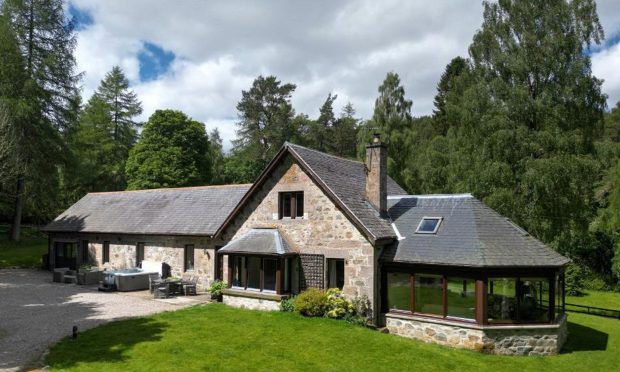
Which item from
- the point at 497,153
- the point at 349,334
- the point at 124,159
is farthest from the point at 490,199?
the point at 124,159

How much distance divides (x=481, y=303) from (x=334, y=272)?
623 cm

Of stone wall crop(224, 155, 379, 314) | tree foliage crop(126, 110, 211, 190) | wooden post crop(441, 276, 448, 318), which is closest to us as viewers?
wooden post crop(441, 276, 448, 318)

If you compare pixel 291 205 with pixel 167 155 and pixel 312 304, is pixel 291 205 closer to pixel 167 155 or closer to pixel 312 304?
pixel 312 304

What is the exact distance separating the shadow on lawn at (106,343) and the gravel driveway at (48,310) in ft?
2.37

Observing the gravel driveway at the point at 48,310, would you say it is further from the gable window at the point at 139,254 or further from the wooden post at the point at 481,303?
the wooden post at the point at 481,303

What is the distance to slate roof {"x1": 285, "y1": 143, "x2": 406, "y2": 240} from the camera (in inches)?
720

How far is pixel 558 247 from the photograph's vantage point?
28.5 metres

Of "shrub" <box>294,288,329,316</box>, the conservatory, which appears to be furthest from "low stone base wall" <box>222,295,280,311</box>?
the conservatory

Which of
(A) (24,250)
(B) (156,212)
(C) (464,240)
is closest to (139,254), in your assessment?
(B) (156,212)

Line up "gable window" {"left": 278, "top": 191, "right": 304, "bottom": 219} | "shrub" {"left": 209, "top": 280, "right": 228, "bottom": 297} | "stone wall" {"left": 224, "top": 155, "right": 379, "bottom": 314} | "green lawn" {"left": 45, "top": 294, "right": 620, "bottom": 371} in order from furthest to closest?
"shrub" {"left": 209, "top": 280, "right": 228, "bottom": 297} → "gable window" {"left": 278, "top": 191, "right": 304, "bottom": 219} → "stone wall" {"left": 224, "top": 155, "right": 379, "bottom": 314} → "green lawn" {"left": 45, "top": 294, "right": 620, "bottom": 371}

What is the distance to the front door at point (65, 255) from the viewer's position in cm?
3108

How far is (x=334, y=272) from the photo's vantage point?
62.5 feet

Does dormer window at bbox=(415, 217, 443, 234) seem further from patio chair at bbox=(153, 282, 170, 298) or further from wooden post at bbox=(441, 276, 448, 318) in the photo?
patio chair at bbox=(153, 282, 170, 298)

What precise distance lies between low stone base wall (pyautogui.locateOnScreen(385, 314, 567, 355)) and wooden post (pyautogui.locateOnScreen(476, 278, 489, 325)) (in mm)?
287
